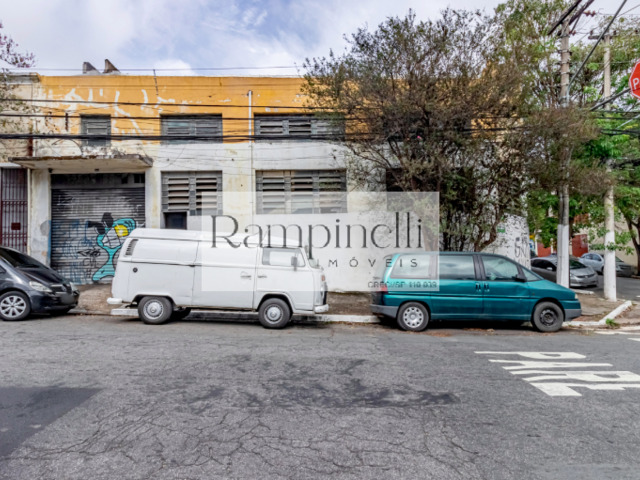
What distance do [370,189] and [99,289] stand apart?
29.9 feet

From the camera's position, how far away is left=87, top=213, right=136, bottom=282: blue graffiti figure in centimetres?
1504

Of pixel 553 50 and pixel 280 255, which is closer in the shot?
pixel 280 255

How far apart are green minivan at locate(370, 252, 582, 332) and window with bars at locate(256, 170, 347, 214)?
19.1ft

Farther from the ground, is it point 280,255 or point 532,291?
point 280,255

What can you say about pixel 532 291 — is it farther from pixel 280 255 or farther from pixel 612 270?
pixel 612 270

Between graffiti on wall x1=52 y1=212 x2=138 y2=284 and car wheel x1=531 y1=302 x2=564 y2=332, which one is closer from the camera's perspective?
car wheel x1=531 y1=302 x2=564 y2=332

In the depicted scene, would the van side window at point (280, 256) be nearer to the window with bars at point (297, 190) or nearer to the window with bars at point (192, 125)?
the window with bars at point (297, 190)

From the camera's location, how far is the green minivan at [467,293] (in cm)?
952

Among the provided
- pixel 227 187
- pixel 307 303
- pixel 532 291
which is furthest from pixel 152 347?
pixel 227 187

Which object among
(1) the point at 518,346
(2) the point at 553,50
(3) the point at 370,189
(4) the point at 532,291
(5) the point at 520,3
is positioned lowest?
(1) the point at 518,346

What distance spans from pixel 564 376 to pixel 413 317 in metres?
4.15

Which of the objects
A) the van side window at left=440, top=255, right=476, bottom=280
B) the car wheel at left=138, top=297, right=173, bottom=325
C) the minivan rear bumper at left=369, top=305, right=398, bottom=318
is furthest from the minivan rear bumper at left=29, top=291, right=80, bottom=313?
the van side window at left=440, top=255, right=476, bottom=280

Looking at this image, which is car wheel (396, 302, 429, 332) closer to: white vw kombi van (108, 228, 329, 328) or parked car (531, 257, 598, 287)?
white vw kombi van (108, 228, 329, 328)

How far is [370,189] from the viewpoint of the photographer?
13.4m
